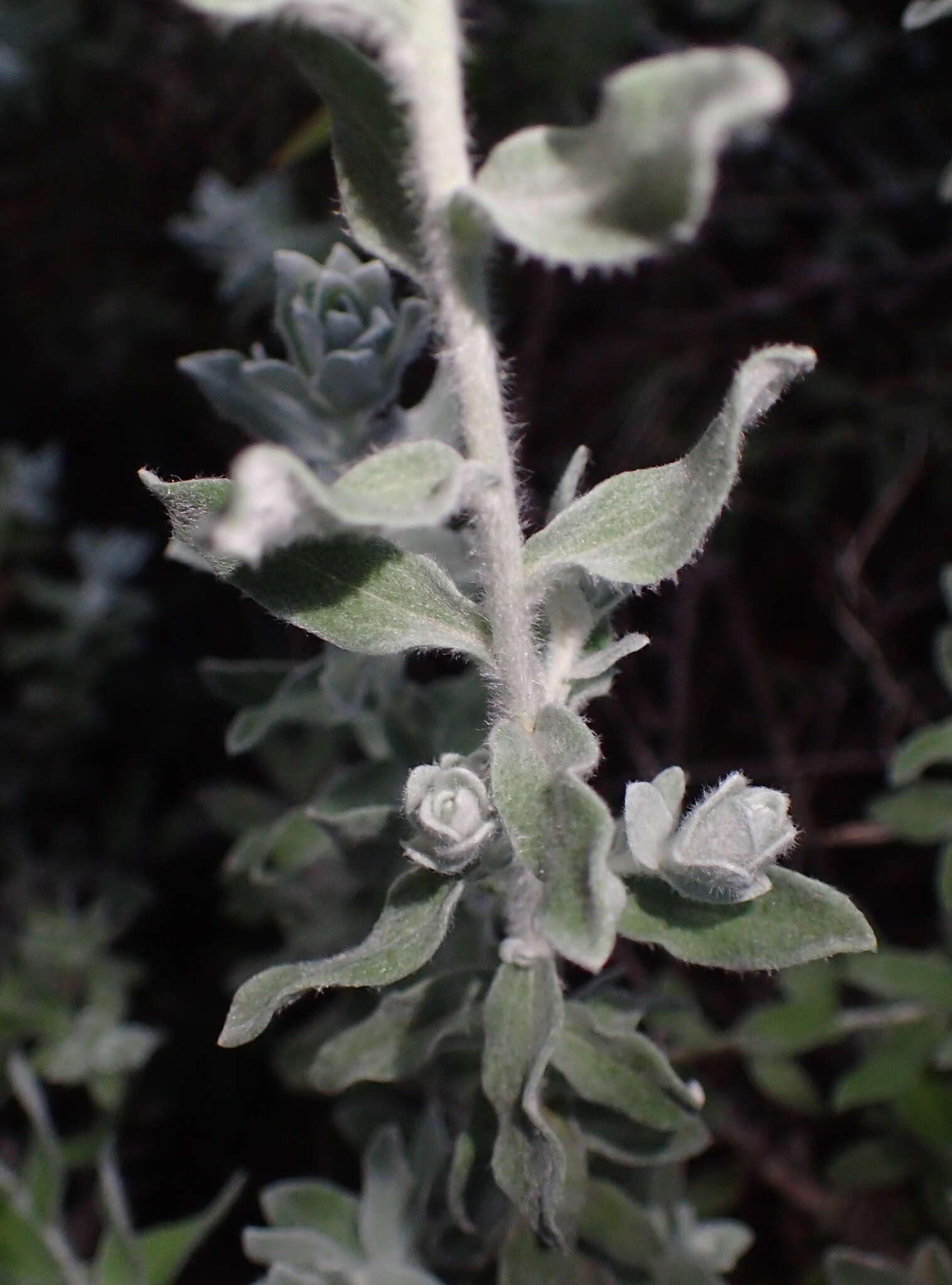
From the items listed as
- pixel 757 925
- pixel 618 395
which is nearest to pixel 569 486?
pixel 757 925

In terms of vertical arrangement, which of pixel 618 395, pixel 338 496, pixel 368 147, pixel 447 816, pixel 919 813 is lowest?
pixel 618 395

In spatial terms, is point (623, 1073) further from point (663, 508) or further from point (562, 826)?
point (663, 508)

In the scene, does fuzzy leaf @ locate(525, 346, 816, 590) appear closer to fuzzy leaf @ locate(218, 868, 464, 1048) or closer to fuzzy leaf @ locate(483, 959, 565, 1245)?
fuzzy leaf @ locate(218, 868, 464, 1048)

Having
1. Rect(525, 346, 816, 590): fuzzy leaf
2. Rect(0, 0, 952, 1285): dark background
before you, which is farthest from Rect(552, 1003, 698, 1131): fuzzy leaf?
Rect(0, 0, 952, 1285): dark background

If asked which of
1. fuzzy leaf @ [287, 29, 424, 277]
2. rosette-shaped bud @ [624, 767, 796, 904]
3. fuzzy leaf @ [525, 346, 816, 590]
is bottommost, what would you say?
rosette-shaped bud @ [624, 767, 796, 904]

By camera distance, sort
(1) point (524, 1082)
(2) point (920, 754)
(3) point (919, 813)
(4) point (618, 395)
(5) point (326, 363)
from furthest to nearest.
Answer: (4) point (618, 395) → (3) point (919, 813) → (2) point (920, 754) → (5) point (326, 363) → (1) point (524, 1082)

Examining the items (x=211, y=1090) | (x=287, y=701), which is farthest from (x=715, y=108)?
(x=211, y=1090)

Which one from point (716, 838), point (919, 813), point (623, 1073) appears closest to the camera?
point (716, 838)
